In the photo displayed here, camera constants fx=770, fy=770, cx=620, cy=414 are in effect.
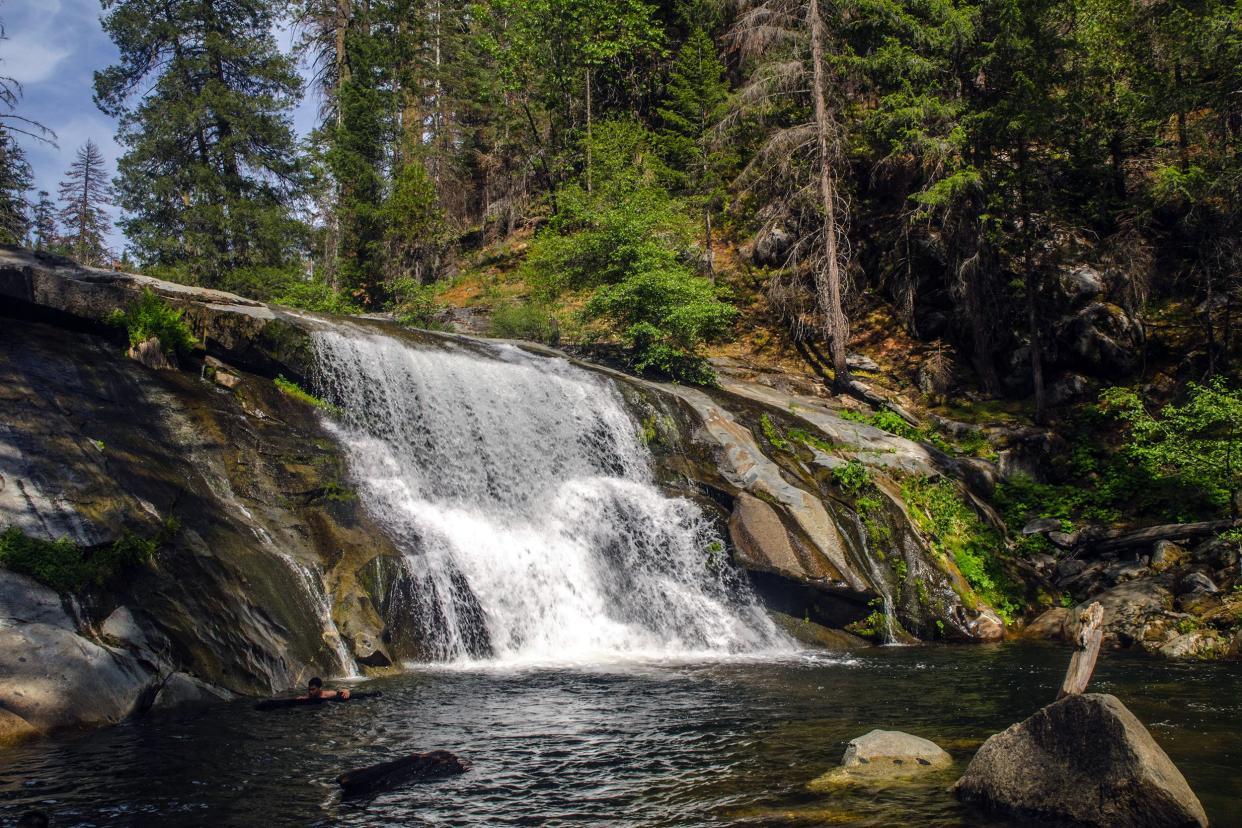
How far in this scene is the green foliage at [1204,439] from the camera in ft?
47.9

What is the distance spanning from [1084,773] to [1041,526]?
15.1 meters

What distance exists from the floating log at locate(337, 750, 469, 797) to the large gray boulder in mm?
3859

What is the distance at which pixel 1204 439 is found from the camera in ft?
51.4

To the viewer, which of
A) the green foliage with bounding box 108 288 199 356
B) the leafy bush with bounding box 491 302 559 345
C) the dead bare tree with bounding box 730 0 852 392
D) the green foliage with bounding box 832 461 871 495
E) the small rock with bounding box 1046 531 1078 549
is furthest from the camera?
the leafy bush with bounding box 491 302 559 345

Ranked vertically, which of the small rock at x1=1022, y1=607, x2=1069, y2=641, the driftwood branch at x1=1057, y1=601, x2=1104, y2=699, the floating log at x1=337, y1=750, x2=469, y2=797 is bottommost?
the small rock at x1=1022, y1=607, x2=1069, y2=641

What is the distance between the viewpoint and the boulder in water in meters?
5.81

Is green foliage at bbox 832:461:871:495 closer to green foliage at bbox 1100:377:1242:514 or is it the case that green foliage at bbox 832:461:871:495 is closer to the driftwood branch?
green foliage at bbox 1100:377:1242:514

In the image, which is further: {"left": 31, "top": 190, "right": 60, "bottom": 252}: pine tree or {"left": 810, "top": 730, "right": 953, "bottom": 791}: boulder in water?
{"left": 31, "top": 190, "right": 60, "bottom": 252}: pine tree

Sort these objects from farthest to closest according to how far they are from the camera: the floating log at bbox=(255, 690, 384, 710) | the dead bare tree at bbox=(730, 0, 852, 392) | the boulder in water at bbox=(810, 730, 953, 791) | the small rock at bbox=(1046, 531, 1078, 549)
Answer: the dead bare tree at bbox=(730, 0, 852, 392) < the small rock at bbox=(1046, 531, 1078, 549) < the floating log at bbox=(255, 690, 384, 710) < the boulder in water at bbox=(810, 730, 953, 791)

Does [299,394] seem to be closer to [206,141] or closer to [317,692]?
[317,692]

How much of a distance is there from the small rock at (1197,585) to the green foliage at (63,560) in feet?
54.1

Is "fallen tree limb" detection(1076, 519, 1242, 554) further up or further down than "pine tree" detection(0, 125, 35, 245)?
further down

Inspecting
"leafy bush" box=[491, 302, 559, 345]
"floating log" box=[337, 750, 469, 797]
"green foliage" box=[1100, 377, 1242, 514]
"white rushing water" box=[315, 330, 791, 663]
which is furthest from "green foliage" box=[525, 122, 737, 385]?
"floating log" box=[337, 750, 469, 797]

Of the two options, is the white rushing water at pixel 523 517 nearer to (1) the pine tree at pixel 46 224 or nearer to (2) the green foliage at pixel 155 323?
(2) the green foliage at pixel 155 323
